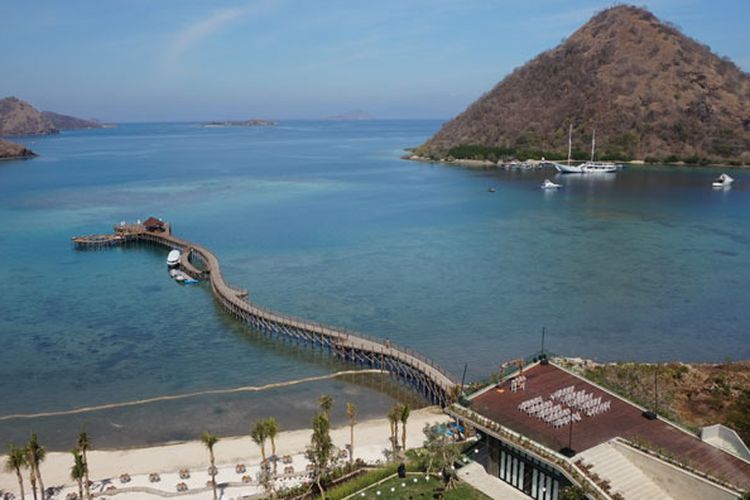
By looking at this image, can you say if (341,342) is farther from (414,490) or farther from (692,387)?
(692,387)

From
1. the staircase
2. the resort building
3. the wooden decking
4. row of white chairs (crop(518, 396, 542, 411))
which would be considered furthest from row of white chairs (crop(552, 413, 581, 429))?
the staircase

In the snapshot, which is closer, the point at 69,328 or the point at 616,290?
the point at 69,328

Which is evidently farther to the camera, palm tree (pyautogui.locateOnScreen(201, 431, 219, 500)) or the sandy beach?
the sandy beach

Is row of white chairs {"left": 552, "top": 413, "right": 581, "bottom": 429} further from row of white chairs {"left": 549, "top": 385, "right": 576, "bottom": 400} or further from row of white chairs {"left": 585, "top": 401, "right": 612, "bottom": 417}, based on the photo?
row of white chairs {"left": 549, "top": 385, "right": 576, "bottom": 400}

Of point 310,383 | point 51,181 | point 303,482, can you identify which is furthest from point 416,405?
point 51,181

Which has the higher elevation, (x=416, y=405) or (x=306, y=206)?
(x=306, y=206)

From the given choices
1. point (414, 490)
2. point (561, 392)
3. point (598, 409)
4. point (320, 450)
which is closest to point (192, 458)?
point (320, 450)

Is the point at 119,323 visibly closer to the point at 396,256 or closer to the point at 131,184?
the point at 396,256

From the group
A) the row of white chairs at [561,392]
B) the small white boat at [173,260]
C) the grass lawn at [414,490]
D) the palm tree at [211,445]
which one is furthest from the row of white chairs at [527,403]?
the small white boat at [173,260]
